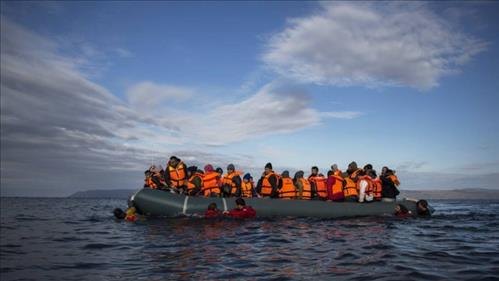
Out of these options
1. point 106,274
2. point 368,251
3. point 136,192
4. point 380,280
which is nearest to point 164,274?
point 106,274

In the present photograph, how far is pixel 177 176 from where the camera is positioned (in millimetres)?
16922

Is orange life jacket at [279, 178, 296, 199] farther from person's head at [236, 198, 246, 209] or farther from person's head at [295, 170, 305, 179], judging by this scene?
person's head at [236, 198, 246, 209]

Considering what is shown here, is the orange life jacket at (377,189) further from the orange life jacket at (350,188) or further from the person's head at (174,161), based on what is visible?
the person's head at (174,161)

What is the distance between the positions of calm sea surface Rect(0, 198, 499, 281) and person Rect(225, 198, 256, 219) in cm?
88

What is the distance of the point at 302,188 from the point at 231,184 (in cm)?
303

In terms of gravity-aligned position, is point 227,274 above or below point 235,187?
below

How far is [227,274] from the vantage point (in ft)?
23.2

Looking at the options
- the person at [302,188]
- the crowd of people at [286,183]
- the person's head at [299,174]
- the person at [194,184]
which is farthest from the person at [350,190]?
the person at [194,184]

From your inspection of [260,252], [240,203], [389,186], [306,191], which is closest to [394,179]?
[389,186]

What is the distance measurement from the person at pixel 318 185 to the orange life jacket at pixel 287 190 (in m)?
→ 0.95

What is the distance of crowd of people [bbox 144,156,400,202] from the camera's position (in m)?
17.0

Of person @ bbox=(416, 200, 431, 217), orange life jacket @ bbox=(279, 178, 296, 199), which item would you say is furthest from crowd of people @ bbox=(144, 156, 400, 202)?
person @ bbox=(416, 200, 431, 217)

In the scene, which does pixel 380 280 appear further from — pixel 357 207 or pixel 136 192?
pixel 136 192

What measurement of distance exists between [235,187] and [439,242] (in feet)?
29.0
